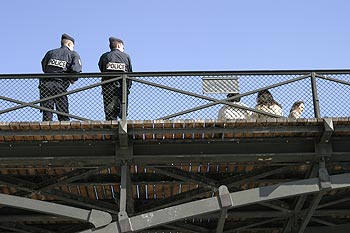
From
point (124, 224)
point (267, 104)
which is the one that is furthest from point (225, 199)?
point (267, 104)

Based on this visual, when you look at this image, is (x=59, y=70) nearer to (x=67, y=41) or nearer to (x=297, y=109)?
(x=67, y=41)

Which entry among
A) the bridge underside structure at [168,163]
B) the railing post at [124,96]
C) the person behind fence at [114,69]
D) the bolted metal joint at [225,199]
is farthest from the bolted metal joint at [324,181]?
the person behind fence at [114,69]

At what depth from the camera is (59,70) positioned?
12492 mm

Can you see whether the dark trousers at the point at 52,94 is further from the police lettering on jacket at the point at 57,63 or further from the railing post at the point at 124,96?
the railing post at the point at 124,96

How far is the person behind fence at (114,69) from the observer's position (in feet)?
39.5

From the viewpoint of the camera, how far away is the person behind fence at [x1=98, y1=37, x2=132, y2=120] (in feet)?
39.5

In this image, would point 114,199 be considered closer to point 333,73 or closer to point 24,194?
point 24,194

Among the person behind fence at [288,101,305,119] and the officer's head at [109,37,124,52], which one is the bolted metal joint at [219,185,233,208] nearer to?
the person behind fence at [288,101,305,119]

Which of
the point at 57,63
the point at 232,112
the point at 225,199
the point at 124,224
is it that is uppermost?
the point at 57,63

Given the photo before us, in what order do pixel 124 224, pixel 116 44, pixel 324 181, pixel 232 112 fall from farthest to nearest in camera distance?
pixel 116 44
pixel 232 112
pixel 324 181
pixel 124 224

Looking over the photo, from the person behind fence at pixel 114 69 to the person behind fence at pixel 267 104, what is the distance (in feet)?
7.90

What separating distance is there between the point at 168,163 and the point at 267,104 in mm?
2099

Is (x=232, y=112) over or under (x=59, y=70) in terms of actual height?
under

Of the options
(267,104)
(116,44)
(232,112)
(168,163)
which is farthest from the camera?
(116,44)
